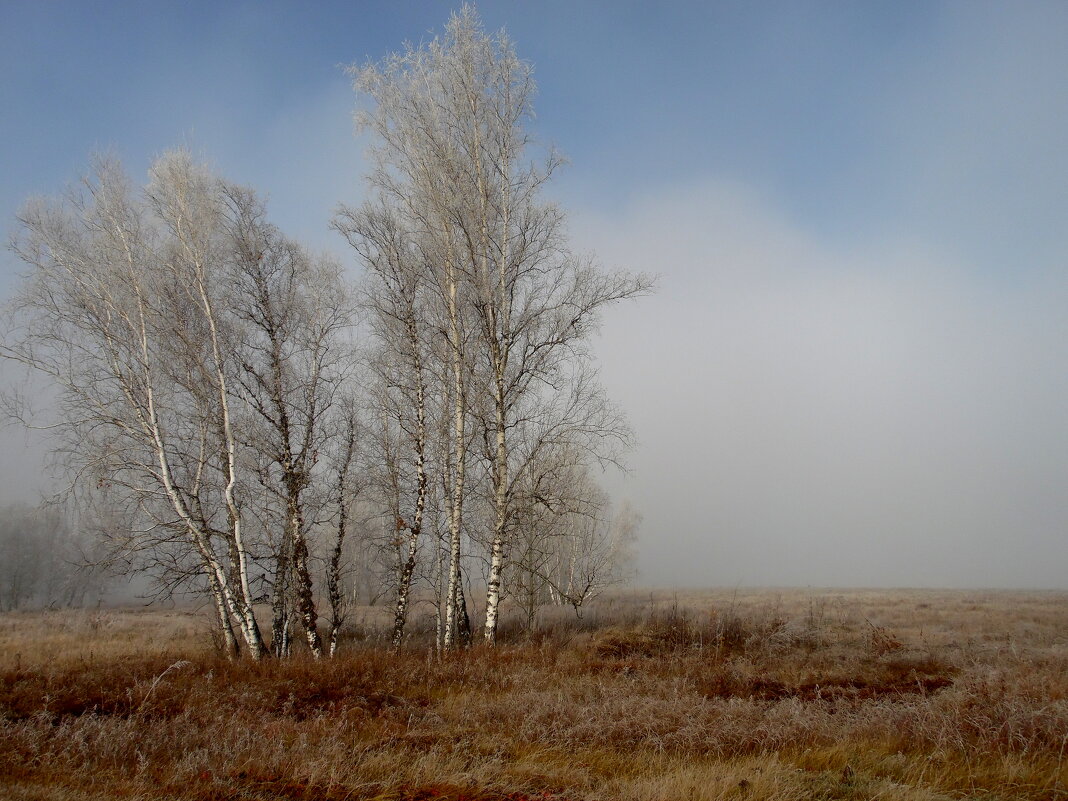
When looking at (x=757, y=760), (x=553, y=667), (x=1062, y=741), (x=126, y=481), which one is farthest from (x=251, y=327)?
(x=1062, y=741)

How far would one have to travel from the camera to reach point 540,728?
225 inches

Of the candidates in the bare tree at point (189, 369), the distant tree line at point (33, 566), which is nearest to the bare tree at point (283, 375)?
the bare tree at point (189, 369)

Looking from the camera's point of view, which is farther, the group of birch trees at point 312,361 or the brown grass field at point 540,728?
the group of birch trees at point 312,361

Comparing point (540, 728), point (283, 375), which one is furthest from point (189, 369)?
point (540, 728)

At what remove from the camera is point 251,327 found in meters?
12.7

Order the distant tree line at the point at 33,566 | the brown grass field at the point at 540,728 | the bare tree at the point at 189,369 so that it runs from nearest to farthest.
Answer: the brown grass field at the point at 540,728 → the bare tree at the point at 189,369 → the distant tree line at the point at 33,566

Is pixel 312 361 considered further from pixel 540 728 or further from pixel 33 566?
pixel 33 566

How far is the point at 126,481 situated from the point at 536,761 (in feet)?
33.7

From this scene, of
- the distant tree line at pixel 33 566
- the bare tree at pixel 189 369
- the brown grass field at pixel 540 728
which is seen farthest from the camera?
the distant tree line at pixel 33 566

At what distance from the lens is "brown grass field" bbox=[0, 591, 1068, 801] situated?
3988 mm

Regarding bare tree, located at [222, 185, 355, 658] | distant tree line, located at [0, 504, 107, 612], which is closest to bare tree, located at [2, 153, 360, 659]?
bare tree, located at [222, 185, 355, 658]

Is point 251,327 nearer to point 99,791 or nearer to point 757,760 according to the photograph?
point 99,791

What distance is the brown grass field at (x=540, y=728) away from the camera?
3.99 meters

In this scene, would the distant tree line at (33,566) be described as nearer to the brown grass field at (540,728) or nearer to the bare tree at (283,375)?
the bare tree at (283,375)
